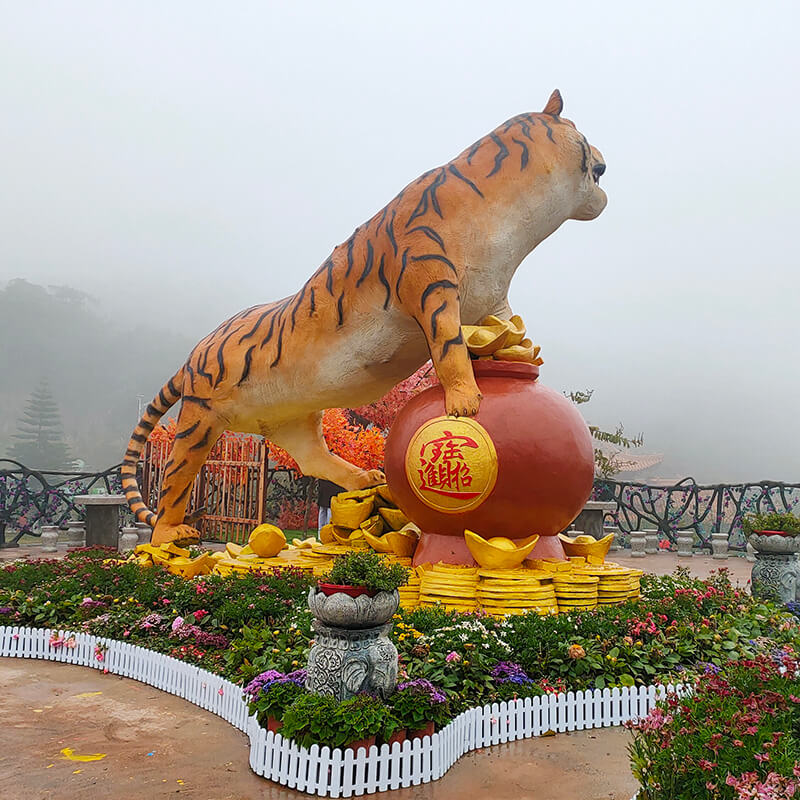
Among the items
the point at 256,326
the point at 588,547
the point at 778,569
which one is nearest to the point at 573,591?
the point at 588,547

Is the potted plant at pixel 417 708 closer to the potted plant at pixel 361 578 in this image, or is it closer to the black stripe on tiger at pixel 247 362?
the potted plant at pixel 361 578

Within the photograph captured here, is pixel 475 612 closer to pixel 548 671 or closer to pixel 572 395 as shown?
pixel 548 671

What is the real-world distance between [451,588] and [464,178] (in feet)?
11.6

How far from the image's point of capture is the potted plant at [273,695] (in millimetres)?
3523

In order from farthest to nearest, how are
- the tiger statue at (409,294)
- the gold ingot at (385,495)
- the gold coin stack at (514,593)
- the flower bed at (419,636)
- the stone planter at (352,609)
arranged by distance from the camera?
the gold ingot at (385,495), the tiger statue at (409,294), the gold coin stack at (514,593), the flower bed at (419,636), the stone planter at (352,609)

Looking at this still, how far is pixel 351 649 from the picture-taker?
3.59m

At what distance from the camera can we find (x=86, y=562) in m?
7.14

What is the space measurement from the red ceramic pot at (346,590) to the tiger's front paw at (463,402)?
244cm

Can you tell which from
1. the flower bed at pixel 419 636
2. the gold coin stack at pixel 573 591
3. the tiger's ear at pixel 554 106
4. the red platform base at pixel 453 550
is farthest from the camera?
the tiger's ear at pixel 554 106

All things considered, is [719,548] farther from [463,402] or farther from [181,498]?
[181,498]

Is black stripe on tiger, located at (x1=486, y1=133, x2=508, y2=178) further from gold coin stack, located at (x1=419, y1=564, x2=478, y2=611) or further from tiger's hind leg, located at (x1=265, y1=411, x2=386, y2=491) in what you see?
gold coin stack, located at (x1=419, y1=564, x2=478, y2=611)

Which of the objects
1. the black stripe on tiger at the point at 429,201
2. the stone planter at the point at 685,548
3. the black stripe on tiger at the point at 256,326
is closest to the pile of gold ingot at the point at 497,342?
the black stripe on tiger at the point at 429,201

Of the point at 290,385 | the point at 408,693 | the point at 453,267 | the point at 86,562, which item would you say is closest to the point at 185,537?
the point at 86,562

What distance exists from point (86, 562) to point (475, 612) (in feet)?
13.4
